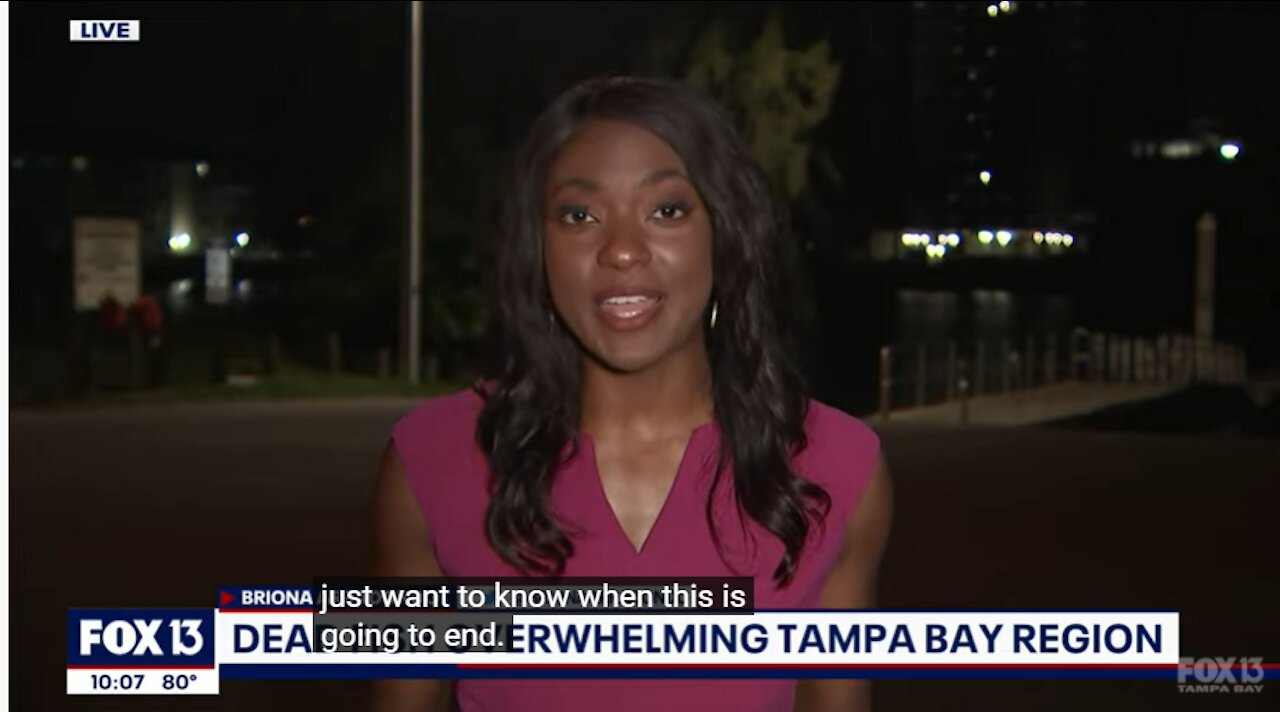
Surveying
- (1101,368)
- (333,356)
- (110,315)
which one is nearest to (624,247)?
(110,315)

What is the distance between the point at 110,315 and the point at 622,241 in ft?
60.4

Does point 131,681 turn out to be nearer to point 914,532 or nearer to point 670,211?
point 670,211

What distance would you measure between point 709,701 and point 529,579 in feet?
0.92

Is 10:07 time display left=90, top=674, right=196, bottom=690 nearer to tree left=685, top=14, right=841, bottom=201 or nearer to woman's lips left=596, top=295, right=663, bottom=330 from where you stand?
woman's lips left=596, top=295, right=663, bottom=330

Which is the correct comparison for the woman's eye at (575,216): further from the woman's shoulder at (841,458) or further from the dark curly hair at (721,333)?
the woman's shoulder at (841,458)

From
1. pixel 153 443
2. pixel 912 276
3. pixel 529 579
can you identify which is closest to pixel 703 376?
pixel 529 579

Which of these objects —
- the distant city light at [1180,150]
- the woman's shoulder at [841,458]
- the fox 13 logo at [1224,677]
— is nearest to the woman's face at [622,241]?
the woman's shoulder at [841,458]

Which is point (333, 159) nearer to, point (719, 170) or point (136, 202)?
point (136, 202)

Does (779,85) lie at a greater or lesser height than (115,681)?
greater

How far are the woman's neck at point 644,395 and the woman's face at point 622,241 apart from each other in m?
0.07

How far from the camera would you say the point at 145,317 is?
19.5 m

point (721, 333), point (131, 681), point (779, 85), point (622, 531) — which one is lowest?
point (131, 681)

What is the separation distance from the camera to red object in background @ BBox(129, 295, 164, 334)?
1925cm

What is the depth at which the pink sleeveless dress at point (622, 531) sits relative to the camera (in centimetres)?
211
